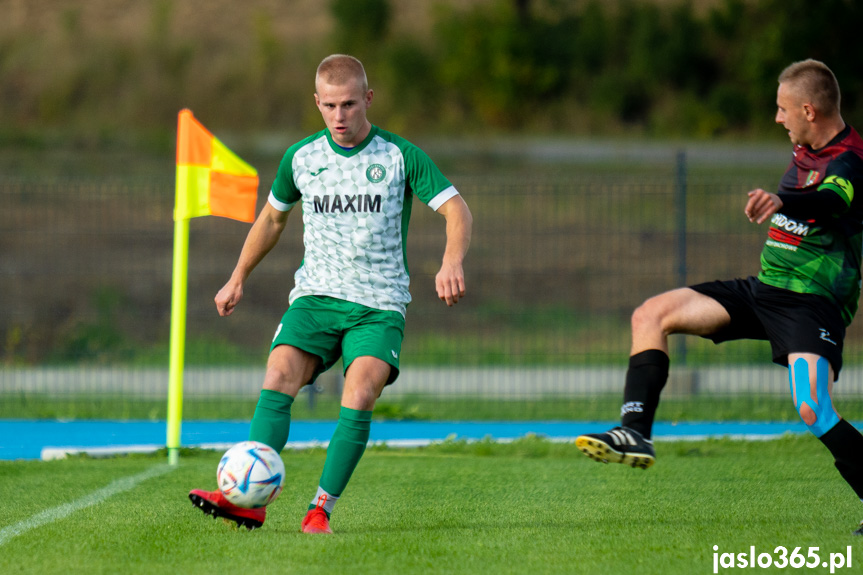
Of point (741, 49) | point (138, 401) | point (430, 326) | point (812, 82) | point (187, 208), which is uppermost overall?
point (741, 49)

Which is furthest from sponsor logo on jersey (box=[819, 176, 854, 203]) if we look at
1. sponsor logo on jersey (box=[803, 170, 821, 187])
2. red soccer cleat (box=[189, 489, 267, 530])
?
red soccer cleat (box=[189, 489, 267, 530])

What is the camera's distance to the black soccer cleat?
15.8ft

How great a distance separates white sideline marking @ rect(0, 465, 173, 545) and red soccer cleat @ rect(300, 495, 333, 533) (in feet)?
4.20

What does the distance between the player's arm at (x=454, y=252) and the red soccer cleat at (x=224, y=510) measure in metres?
1.25

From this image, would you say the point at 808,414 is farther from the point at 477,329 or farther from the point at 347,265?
the point at 477,329

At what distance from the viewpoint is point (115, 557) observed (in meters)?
4.50

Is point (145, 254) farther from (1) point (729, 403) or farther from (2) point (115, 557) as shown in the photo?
(2) point (115, 557)

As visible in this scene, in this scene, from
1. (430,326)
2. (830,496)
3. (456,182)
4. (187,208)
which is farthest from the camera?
(430,326)

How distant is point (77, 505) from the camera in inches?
234

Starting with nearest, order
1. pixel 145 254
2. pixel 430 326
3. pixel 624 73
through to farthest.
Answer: pixel 430 326, pixel 145 254, pixel 624 73

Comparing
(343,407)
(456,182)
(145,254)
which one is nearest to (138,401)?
(145,254)

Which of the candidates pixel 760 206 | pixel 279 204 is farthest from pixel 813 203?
pixel 279 204

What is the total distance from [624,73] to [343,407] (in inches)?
1189

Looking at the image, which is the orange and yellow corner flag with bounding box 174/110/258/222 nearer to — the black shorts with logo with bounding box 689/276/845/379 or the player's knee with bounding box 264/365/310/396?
the player's knee with bounding box 264/365/310/396
